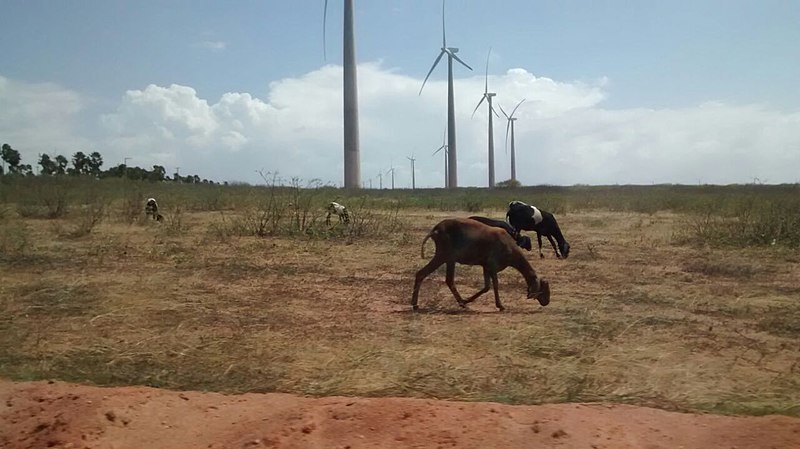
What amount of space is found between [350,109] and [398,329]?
3049cm

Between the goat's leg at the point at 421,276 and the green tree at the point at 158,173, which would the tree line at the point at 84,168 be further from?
the goat's leg at the point at 421,276

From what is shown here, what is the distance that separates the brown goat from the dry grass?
Result: 0.28 meters

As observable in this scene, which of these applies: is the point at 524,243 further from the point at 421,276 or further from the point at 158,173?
the point at 158,173

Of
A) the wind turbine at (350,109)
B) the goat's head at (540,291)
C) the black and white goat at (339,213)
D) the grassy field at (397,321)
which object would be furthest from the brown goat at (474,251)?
the wind turbine at (350,109)

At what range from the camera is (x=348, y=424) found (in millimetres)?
4906

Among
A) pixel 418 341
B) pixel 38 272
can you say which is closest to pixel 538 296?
pixel 418 341

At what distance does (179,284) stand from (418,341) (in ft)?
15.3

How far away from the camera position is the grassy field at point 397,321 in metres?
5.73

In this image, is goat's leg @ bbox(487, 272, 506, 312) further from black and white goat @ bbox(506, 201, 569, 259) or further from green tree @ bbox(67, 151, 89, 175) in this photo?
green tree @ bbox(67, 151, 89, 175)

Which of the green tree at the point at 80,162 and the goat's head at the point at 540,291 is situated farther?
the green tree at the point at 80,162

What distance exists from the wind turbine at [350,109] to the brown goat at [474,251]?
28.7 metres

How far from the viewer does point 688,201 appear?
115 ft

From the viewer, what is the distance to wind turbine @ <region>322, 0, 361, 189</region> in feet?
118

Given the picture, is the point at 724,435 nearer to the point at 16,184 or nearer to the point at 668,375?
the point at 668,375
